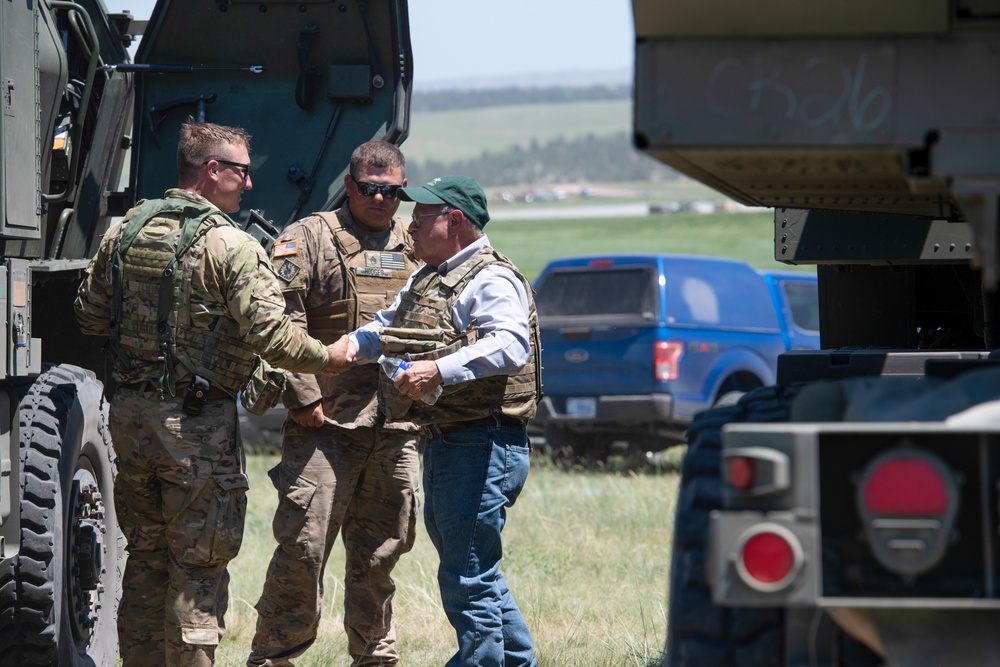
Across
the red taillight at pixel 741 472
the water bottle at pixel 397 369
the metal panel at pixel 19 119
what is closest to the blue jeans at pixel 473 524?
the water bottle at pixel 397 369

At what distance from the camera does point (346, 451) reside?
507cm

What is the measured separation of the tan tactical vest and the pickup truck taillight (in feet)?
9.91

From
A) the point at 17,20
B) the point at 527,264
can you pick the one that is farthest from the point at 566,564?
the point at 527,264

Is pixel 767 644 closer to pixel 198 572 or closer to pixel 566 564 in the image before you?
pixel 198 572

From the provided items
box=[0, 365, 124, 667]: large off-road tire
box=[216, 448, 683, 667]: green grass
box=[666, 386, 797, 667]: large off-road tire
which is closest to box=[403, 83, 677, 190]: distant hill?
box=[216, 448, 683, 667]: green grass

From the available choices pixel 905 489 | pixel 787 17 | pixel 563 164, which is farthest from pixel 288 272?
pixel 563 164

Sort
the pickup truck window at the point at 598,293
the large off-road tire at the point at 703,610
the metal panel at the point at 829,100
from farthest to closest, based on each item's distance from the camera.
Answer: the pickup truck window at the point at 598,293
the large off-road tire at the point at 703,610
the metal panel at the point at 829,100

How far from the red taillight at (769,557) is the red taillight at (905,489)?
0.15 m

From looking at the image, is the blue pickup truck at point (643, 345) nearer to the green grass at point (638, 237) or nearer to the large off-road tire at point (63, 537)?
the large off-road tire at point (63, 537)

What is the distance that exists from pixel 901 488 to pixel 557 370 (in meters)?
9.71

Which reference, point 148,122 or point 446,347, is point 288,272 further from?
point 148,122

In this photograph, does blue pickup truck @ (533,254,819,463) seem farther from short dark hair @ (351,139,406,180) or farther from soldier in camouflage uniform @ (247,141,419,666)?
short dark hair @ (351,139,406,180)

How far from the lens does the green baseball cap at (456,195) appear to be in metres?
4.62

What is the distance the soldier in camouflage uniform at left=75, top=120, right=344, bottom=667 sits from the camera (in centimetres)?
448
